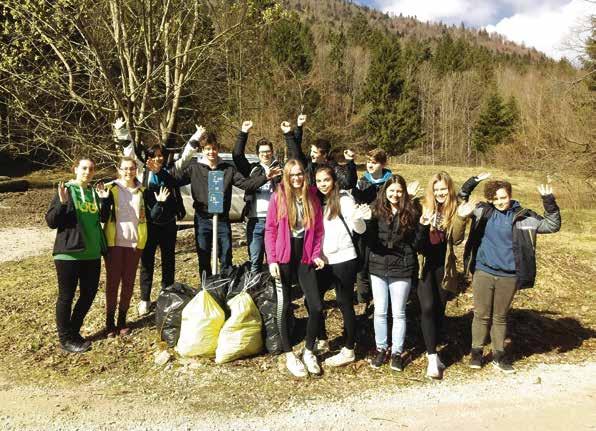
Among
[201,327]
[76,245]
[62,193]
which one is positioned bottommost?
[201,327]

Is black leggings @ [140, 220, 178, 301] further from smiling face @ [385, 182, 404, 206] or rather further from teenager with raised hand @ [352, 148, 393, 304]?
smiling face @ [385, 182, 404, 206]

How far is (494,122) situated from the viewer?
142 ft

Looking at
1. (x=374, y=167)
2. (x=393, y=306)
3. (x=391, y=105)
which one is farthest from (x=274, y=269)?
(x=391, y=105)

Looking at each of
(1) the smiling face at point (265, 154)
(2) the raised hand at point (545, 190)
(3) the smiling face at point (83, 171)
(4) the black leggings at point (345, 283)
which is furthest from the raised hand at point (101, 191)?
(2) the raised hand at point (545, 190)

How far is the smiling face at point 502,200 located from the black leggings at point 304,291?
68.0 inches

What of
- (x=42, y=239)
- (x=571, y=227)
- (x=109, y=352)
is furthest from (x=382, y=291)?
(x=571, y=227)

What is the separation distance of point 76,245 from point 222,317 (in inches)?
56.8

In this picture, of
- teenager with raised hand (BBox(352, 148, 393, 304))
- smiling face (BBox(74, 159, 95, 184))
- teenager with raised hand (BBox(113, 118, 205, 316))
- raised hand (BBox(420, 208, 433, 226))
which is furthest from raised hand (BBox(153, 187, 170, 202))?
raised hand (BBox(420, 208, 433, 226))

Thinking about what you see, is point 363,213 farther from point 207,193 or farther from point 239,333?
point 207,193

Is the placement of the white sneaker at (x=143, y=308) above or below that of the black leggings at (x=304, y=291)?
below

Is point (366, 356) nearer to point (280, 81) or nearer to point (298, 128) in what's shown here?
point (298, 128)

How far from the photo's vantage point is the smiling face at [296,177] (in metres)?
3.97

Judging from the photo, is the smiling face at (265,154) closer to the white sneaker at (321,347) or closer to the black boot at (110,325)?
the white sneaker at (321,347)

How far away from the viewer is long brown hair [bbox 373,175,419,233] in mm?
4016
